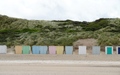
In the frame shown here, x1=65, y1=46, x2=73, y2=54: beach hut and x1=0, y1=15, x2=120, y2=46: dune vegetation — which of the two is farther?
x1=0, y1=15, x2=120, y2=46: dune vegetation

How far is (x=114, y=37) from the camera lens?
111 feet

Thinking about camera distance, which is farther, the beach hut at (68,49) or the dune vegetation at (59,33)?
the dune vegetation at (59,33)

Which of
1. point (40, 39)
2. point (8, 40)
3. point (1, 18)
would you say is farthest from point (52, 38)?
point (1, 18)

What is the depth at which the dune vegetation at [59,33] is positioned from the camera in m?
33.2

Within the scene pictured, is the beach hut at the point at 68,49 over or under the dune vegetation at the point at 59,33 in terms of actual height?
under

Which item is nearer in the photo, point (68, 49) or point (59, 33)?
point (68, 49)

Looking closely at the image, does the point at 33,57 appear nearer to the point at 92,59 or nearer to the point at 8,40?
the point at 92,59

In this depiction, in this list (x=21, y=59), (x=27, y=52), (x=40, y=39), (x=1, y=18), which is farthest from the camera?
(x=1, y=18)

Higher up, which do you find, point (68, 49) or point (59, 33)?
point (59, 33)

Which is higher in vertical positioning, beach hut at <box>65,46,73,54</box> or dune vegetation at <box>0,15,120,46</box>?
dune vegetation at <box>0,15,120,46</box>

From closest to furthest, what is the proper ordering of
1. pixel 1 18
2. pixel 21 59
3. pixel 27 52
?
pixel 21 59 < pixel 27 52 < pixel 1 18

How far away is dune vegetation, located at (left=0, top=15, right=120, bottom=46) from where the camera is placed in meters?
33.2

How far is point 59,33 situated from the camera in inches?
1491

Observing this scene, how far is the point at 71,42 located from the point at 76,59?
22.0 ft
